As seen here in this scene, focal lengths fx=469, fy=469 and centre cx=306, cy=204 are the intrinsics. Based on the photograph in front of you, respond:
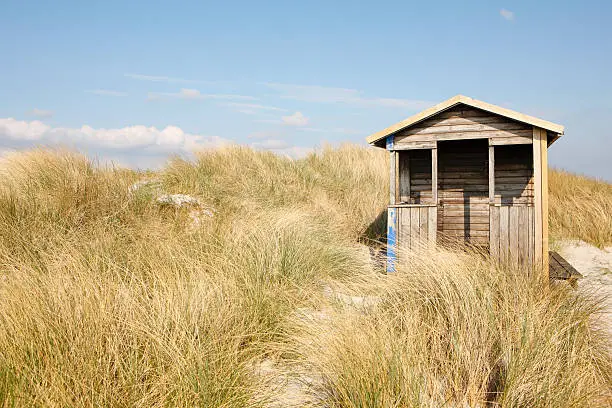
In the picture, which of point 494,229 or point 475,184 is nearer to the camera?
point 494,229

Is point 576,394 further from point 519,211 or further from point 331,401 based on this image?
point 519,211

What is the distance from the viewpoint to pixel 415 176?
1078 cm

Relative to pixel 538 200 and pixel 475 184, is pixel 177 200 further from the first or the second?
pixel 538 200

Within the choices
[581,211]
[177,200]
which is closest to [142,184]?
[177,200]

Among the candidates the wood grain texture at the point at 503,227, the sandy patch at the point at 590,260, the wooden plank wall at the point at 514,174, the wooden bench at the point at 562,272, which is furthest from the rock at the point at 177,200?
the sandy patch at the point at 590,260

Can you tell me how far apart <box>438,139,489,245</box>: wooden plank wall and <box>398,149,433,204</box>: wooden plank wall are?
298 millimetres

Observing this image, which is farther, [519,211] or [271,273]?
[519,211]

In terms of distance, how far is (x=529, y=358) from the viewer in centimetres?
361

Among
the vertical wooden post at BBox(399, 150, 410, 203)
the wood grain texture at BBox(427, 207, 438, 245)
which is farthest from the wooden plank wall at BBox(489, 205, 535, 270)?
the vertical wooden post at BBox(399, 150, 410, 203)

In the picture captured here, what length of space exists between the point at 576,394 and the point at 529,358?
15.9 inches

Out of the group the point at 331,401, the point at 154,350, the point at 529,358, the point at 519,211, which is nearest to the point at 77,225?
Answer: the point at 154,350

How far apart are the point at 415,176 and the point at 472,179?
1.25 metres

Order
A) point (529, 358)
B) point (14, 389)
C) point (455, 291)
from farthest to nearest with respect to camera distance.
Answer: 1. point (455, 291)
2. point (529, 358)
3. point (14, 389)

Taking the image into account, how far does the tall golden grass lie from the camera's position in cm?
328
